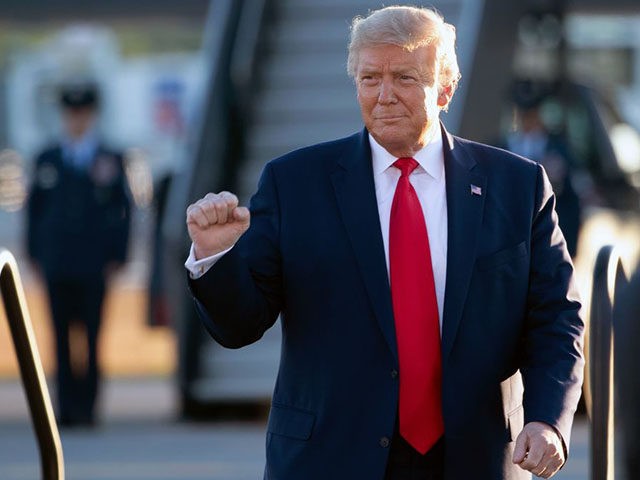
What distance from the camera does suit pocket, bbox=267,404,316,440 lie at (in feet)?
12.5

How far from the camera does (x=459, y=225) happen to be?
12.6 feet

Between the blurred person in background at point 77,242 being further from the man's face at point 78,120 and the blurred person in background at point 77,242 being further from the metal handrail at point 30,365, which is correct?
the metal handrail at point 30,365

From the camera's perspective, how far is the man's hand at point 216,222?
142 inches

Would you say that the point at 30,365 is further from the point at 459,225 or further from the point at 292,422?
the point at 459,225

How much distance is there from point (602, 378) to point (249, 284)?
1.10 meters

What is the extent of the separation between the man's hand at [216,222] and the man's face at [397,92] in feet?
1.27

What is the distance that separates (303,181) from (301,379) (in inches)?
17.3

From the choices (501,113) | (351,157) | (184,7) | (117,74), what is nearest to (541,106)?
(501,113)

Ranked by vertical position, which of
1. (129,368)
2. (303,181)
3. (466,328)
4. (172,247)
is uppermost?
(303,181)

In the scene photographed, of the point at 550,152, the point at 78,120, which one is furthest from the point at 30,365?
the point at 78,120

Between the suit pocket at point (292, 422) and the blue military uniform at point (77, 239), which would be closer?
the suit pocket at point (292, 422)

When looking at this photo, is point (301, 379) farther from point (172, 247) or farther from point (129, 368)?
point (129, 368)

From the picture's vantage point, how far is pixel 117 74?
3409 cm

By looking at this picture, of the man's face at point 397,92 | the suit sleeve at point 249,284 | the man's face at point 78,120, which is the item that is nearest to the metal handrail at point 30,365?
the suit sleeve at point 249,284
